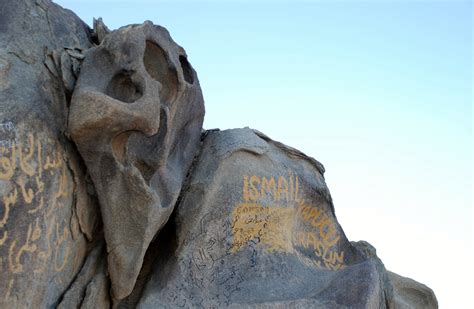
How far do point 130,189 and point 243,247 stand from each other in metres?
0.88

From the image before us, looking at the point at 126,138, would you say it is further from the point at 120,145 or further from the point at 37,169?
the point at 37,169

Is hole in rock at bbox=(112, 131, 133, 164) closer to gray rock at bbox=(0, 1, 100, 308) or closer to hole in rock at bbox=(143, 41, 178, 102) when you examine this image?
gray rock at bbox=(0, 1, 100, 308)

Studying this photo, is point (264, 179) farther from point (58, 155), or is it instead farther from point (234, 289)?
point (58, 155)

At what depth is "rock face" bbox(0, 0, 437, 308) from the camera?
3684mm

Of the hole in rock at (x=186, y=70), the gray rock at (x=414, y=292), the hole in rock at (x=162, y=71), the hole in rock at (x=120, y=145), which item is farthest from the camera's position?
the gray rock at (x=414, y=292)

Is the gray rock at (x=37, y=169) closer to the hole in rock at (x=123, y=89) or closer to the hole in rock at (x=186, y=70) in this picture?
the hole in rock at (x=123, y=89)

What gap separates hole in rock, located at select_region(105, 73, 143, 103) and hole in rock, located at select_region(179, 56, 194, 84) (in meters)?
0.62

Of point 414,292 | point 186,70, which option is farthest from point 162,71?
point 414,292

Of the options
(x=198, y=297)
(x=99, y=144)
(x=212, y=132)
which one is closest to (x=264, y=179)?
(x=212, y=132)

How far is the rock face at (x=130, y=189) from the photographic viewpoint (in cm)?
368

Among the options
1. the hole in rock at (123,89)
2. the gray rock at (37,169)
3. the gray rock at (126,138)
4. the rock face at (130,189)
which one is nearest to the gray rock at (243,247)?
the rock face at (130,189)

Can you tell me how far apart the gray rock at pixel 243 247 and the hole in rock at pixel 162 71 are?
0.54 metres

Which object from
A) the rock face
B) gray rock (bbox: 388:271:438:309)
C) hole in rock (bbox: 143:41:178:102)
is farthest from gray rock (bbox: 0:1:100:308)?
gray rock (bbox: 388:271:438:309)

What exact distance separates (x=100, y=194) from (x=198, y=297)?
0.83 meters
